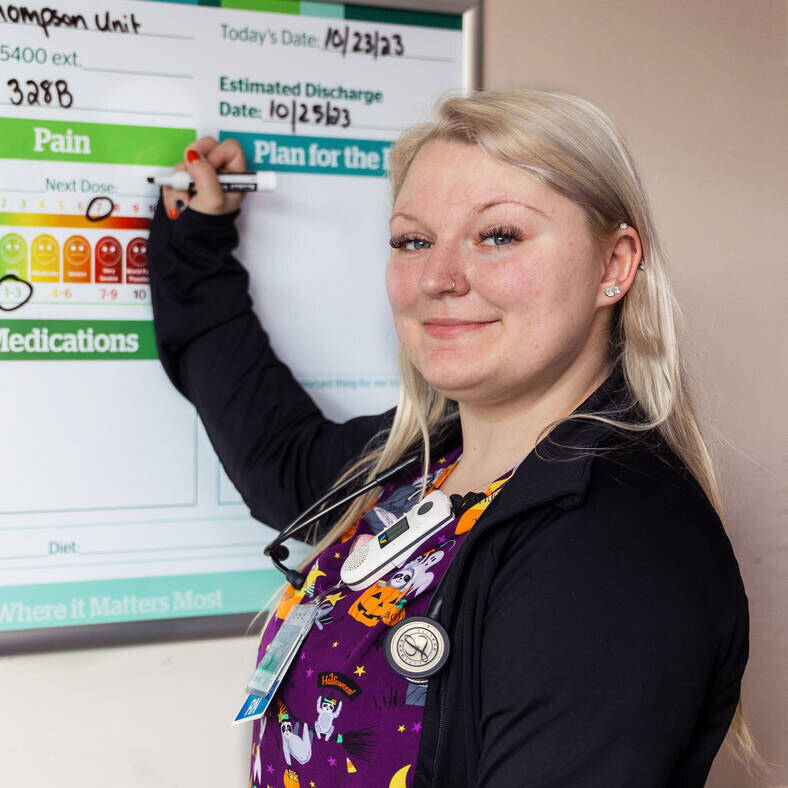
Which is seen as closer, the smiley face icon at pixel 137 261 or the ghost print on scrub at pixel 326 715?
the ghost print on scrub at pixel 326 715

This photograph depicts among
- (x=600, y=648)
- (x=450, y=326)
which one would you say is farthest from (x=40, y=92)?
(x=600, y=648)

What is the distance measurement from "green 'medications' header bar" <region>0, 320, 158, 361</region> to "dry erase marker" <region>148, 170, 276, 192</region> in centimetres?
19

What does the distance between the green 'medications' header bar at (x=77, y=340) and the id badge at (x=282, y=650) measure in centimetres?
45

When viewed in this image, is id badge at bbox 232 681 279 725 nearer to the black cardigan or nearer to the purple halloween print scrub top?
the purple halloween print scrub top

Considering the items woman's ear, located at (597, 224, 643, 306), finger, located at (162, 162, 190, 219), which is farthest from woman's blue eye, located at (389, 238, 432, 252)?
finger, located at (162, 162, 190, 219)

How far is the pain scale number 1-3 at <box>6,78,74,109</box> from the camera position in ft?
3.81

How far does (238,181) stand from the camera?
1223 millimetres

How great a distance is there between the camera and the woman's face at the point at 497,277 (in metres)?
0.93

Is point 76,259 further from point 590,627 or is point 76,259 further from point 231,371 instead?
point 590,627

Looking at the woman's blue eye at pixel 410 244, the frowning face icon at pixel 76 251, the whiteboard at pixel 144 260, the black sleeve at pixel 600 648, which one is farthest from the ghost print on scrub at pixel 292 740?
the frowning face icon at pixel 76 251

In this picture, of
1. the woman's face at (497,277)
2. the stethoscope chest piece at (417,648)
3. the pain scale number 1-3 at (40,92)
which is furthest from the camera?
the pain scale number 1-3 at (40,92)

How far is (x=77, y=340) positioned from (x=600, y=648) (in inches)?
32.1

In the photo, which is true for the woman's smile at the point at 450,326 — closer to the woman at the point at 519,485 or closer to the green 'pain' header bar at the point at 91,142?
the woman at the point at 519,485

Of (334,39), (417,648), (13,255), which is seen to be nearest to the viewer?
(417,648)
